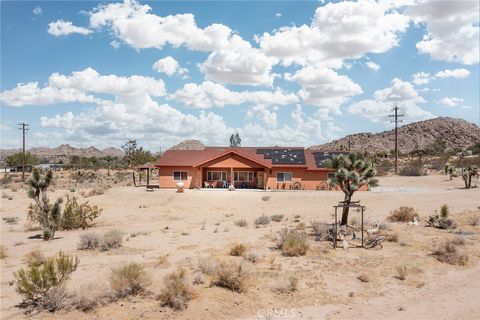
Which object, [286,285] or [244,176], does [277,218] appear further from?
[244,176]

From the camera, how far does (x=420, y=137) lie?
13812 centimetres

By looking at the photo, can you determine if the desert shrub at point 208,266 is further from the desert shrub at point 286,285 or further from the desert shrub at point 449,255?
the desert shrub at point 449,255

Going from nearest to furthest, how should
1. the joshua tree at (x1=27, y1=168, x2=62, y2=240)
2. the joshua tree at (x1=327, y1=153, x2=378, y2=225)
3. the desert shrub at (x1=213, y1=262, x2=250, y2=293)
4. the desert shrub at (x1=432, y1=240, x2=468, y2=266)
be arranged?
the desert shrub at (x1=213, y1=262, x2=250, y2=293) → the desert shrub at (x1=432, y1=240, x2=468, y2=266) → the joshua tree at (x1=27, y1=168, x2=62, y2=240) → the joshua tree at (x1=327, y1=153, x2=378, y2=225)

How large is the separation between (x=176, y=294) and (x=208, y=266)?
8.09 feet

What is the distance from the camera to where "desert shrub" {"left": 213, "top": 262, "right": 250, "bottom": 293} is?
1277 centimetres

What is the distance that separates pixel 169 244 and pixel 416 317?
1106 centimetres

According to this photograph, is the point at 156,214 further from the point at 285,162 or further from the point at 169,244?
the point at 285,162

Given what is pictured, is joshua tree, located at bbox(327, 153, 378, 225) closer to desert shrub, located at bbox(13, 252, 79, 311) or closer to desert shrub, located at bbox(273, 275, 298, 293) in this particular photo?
desert shrub, located at bbox(273, 275, 298, 293)

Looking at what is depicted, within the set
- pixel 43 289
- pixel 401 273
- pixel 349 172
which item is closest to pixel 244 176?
pixel 349 172

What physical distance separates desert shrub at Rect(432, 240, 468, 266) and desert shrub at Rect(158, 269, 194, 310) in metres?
10.1

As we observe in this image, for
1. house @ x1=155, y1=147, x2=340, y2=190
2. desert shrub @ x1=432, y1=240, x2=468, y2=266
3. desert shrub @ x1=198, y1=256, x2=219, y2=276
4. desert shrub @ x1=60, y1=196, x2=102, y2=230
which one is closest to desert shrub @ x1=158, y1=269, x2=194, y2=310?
desert shrub @ x1=198, y1=256, x2=219, y2=276

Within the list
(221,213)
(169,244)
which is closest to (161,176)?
(221,213)

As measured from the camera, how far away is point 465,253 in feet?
55.8

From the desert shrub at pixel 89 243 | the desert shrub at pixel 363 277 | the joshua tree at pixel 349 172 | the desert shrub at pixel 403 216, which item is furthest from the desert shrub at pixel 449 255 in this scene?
the desert shrub at pixel 89 243
